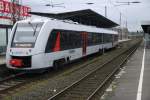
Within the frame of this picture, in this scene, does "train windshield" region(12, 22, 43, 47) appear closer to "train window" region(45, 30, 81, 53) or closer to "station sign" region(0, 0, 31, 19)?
"train window" region(45, 30, 81, 53)

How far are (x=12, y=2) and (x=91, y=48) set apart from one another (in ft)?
27.9

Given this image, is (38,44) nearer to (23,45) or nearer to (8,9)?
(23,45)

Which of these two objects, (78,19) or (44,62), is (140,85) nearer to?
(44,62)

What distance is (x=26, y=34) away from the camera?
18641mm

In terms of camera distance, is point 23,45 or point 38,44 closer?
point 38,44

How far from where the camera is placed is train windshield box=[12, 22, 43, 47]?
18.3m

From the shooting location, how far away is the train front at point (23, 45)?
701 inches

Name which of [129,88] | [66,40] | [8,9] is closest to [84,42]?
[66,40]

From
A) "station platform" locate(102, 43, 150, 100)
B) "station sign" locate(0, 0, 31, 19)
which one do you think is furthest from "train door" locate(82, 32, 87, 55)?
"station platform" locate(102, 43, 150, 100)

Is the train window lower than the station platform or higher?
higher

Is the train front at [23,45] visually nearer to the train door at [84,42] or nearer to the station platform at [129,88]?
the station platform at [129,88]

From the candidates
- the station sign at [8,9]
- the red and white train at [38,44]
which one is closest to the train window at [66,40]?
the red and white train at [38,44]

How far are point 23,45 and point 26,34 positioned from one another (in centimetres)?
71

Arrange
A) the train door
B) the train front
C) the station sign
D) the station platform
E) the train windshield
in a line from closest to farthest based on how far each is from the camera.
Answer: the station platform → the train front → the train windshield → the train door → the station sign
